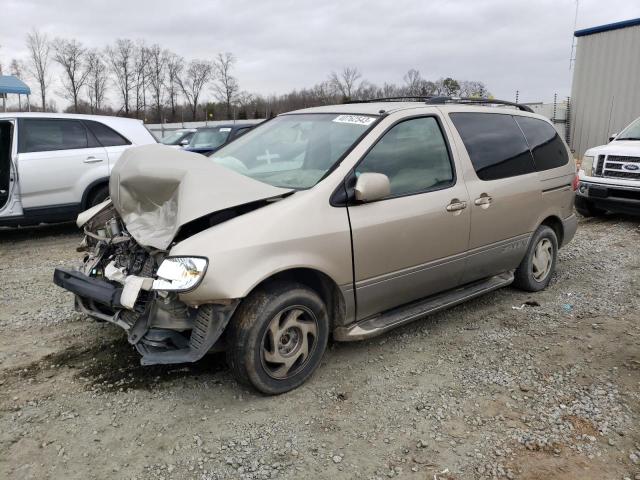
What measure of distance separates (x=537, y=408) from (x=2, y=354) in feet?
12.2

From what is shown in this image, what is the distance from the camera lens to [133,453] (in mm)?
2689

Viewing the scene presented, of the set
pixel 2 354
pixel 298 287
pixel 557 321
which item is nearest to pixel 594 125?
pixel 557 321

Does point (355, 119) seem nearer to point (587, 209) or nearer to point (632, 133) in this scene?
point (587, 209)

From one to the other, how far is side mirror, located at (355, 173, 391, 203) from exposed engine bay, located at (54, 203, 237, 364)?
42.7 inches

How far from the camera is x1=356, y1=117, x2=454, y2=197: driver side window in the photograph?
11.8ft

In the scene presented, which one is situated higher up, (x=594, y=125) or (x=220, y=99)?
(x=220, y=99)

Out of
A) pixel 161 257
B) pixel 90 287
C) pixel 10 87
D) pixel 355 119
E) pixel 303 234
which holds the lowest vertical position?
Answer: pixel 90 287

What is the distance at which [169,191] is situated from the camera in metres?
3.31

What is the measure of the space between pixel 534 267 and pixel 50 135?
6497mm

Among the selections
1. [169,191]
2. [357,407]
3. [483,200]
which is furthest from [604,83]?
[169,191]

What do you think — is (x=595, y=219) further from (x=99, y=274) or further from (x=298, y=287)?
(x=99, y=274)

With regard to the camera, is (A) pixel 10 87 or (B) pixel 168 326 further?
(A) pixel 10 87

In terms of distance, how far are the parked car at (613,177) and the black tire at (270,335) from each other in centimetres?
686

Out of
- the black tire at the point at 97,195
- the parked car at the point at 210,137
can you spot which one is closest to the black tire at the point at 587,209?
the black tire at the point at 97,195
